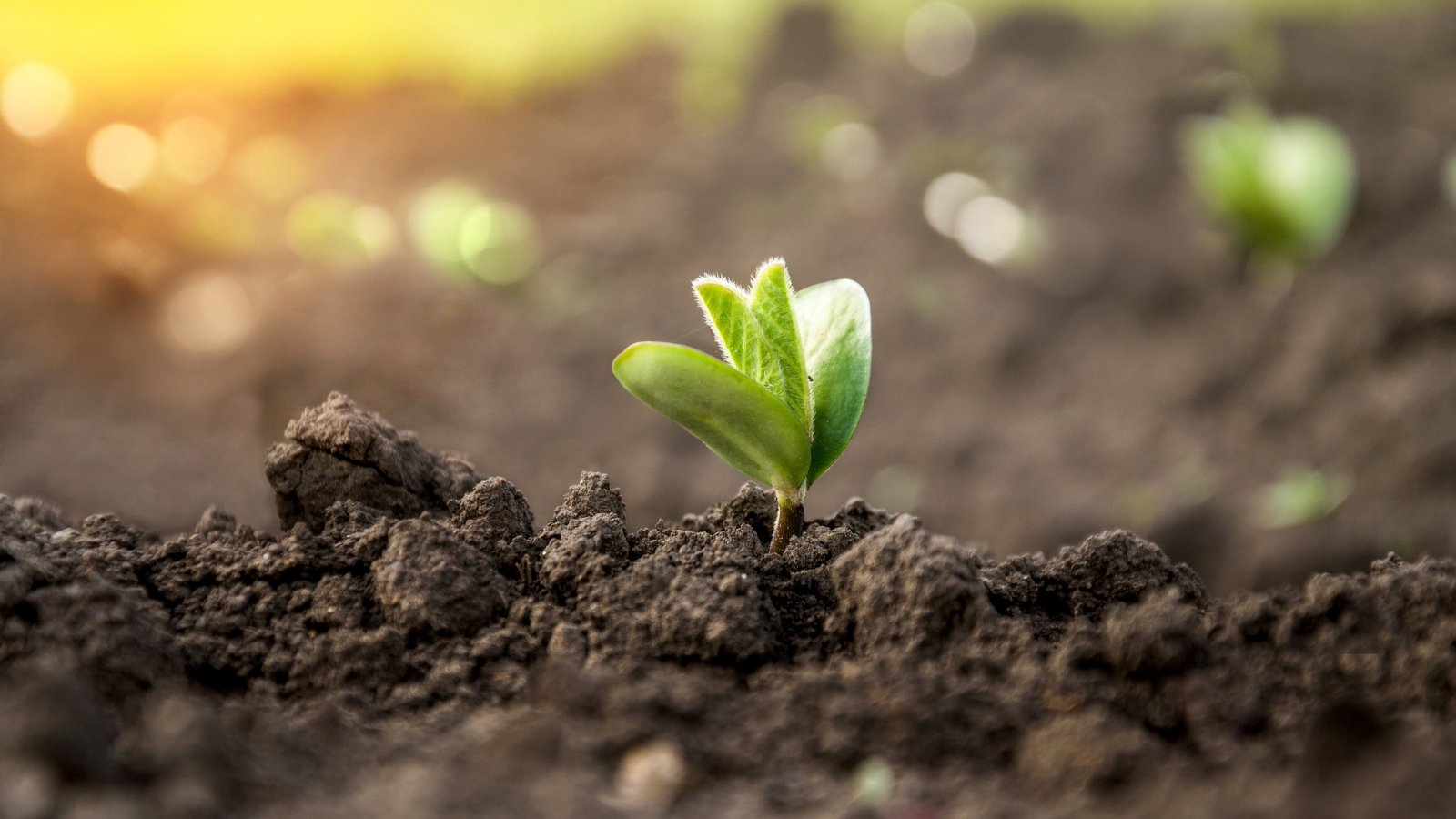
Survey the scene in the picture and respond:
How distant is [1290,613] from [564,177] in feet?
13.7

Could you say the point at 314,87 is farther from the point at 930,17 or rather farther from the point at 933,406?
the point at 933,406

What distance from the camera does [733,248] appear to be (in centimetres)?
431

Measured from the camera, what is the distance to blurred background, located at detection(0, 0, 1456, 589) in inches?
130

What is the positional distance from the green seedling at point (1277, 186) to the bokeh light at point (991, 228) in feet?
2.09

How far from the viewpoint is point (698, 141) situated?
498cm

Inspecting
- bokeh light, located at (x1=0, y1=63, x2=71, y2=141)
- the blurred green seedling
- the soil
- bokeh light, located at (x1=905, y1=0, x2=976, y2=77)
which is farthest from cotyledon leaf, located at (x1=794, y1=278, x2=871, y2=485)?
bokeh light, located at (x1=0, y1=63, x2=71, y2=141)

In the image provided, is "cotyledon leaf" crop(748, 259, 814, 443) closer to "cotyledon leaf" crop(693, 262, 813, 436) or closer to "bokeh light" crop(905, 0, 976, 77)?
"cotyledon leaf" crop(693, 262, 813, 436)

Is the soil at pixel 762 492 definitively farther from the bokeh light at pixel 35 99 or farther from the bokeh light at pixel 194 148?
the bokeh light at pixel 35 99

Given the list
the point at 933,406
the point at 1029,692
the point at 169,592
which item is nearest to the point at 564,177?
the point at 933,406

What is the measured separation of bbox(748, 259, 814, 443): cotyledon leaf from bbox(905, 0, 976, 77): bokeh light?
417 cm

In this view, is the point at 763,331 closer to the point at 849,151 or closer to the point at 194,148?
the point at 849,151

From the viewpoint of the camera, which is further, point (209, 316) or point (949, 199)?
point (949, 199)

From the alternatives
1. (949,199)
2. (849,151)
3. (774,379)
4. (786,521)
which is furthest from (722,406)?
(849,151)

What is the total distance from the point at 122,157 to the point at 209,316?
1.34 meters
